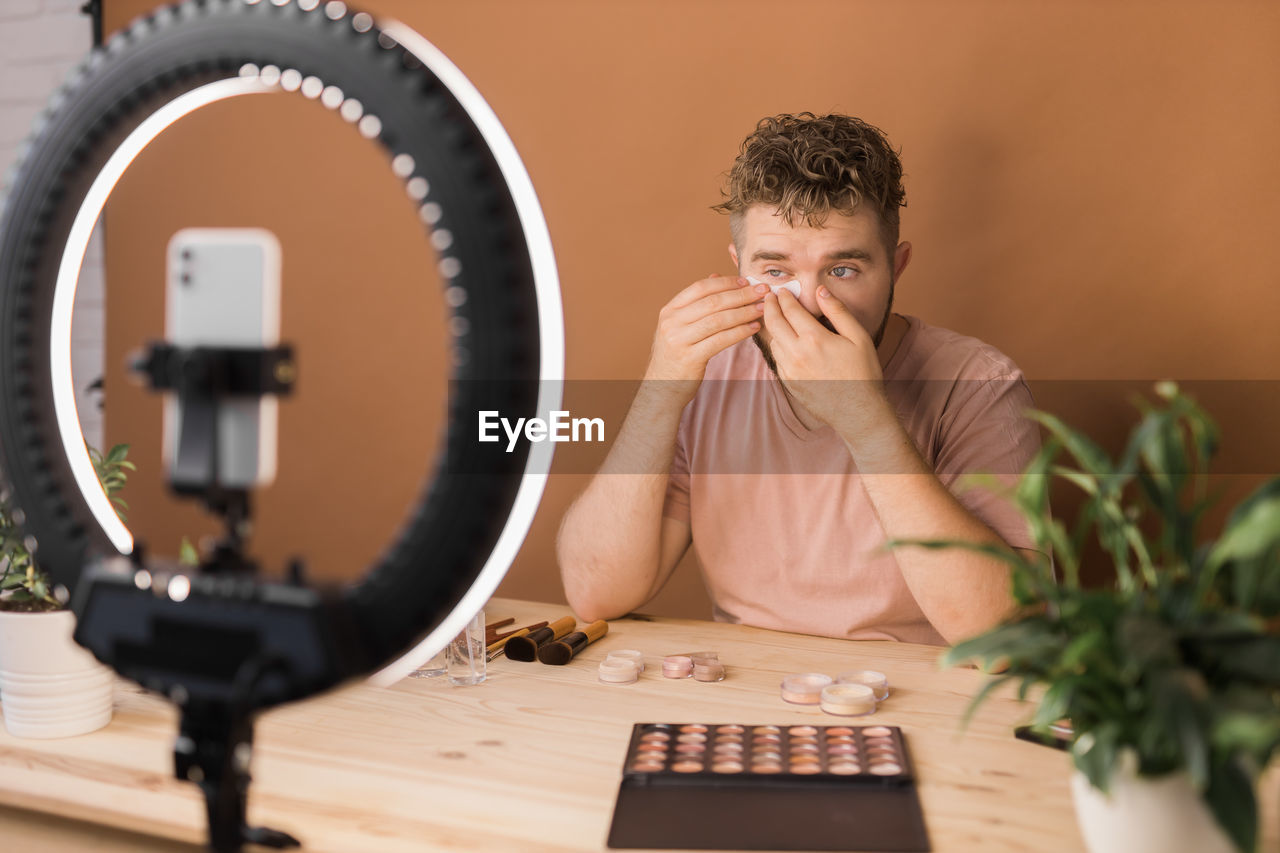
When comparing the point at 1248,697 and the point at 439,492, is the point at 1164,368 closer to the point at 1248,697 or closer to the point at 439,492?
the point at 1248,697

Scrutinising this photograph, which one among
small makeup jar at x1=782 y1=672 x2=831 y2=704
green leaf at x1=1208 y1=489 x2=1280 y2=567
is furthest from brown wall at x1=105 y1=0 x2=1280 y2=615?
green leaf at x1=1208 y1=489 x2=1280 y2=567

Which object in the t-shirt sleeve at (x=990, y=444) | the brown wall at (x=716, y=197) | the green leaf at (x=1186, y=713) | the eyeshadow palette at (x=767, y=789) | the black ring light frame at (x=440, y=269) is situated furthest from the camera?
the brown wall at (x=716, y=197)

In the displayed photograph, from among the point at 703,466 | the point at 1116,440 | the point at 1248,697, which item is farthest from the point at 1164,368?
the point at 1248,697

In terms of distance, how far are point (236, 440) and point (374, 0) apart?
2.12 meters

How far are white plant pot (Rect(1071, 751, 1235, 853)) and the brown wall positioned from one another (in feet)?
3.46

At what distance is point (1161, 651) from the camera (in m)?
0.58

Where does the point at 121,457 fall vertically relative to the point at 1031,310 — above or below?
below

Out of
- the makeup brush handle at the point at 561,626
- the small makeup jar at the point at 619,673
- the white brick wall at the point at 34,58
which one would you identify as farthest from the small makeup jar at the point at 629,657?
the white brick wall at the point at 34,58

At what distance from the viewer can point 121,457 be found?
0.97 m

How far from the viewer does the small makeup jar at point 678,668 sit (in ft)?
3.69

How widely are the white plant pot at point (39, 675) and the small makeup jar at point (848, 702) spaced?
0.74 m

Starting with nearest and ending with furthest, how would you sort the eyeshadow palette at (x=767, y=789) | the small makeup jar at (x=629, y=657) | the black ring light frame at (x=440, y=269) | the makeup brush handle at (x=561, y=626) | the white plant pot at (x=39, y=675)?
1. the black ring light frame at (x=440, y=269)
2. the eyeshadow palette at (x=767, y=789)
3. the white plant pot at (x=39, y=675)
4. the small makeup jar at (x=629, y=657)
5. the makeup brush handle at (x=561, y=626)

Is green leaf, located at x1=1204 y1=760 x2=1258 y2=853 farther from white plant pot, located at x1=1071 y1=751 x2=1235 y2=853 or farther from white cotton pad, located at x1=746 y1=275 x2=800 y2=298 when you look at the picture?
white cotton pad, located at x1=746 y1=275 x2=800 y2=298

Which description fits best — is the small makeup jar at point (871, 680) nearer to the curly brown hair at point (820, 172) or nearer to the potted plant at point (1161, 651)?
the potted plant at point (1161, 651)
